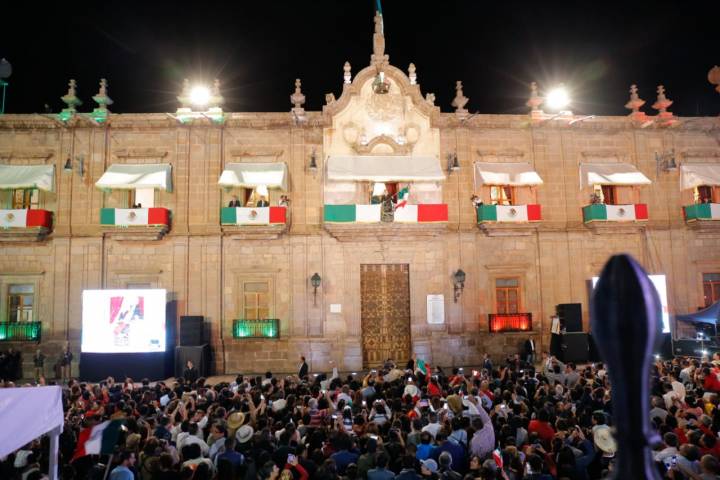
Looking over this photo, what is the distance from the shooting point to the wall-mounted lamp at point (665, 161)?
2170cm

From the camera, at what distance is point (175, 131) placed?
21109 millimetres

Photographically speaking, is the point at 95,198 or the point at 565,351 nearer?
the point at 565,351

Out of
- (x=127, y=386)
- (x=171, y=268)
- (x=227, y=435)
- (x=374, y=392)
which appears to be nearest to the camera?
(x=227, y=435)

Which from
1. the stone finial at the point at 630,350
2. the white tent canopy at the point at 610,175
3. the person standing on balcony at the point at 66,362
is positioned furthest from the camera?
the white tent canopy at the point at 610,175

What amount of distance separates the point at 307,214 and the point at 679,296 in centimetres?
1668

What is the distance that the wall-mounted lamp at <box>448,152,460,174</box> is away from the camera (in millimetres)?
20142

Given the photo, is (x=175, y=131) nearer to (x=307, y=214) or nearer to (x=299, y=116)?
(x=299, y=116)

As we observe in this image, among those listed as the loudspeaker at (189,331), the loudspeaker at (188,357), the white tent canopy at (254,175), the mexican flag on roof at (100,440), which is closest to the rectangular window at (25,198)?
the white tent canopy at (254,175)

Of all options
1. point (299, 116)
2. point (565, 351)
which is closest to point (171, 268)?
point (299, 116)

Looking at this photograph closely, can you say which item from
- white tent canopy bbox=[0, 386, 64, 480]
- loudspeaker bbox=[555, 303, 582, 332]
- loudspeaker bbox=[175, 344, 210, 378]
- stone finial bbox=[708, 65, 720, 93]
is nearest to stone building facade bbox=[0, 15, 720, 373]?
loudspeaker bbox=[175, 344, 210, 378]

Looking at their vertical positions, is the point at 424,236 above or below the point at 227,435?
above

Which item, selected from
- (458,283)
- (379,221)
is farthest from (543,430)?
(458,283)

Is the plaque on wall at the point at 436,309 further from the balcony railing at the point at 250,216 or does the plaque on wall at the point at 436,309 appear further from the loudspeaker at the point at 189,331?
the loudspeaker at the point at 189,331

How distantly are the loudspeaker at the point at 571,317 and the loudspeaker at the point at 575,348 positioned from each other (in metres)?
0.34
